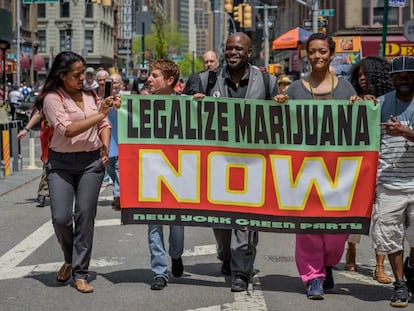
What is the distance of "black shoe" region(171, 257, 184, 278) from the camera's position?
7.55 m

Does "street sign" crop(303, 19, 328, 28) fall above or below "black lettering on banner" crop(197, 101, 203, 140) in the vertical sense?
above

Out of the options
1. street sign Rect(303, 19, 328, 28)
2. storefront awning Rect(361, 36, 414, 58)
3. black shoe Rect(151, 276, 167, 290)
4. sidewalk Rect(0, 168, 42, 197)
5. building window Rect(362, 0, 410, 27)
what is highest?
building window Rect(362, 0, 410, 27)

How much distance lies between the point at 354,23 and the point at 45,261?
3625 cm

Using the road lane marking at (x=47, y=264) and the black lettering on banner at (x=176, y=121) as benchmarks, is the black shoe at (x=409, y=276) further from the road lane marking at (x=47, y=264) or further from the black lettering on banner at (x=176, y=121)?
the black lettering on banner at (x=176, y=121)

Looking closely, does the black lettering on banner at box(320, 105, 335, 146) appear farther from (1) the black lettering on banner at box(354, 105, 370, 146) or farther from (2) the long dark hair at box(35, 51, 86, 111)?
(2) the long dark hair at box(35, 51, 86, 111)

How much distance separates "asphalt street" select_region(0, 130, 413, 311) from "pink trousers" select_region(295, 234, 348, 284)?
0.22 meters

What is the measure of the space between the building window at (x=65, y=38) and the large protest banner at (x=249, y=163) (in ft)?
273

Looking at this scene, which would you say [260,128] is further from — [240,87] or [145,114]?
[145,114]

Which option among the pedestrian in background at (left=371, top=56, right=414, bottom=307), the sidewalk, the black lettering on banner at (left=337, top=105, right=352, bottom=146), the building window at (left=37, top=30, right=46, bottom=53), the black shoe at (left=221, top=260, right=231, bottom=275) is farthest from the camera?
→ the building window at (left=37, top=30, right=46, bottom=53)

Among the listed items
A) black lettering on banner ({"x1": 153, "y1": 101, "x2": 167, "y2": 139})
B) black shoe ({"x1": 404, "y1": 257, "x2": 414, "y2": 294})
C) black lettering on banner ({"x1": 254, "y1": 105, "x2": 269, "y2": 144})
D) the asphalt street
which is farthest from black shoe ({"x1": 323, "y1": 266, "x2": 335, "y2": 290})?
black lettering on banner ({"x1": 153, "y1": 101, "x2": 167, "y2": 139})

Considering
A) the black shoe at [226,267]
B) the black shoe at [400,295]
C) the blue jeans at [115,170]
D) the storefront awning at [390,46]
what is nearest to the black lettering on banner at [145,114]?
the black shoe at [226,267]

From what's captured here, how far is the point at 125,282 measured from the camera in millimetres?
7461

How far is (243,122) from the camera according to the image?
6938 mm

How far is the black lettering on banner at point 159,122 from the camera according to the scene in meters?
7.05
